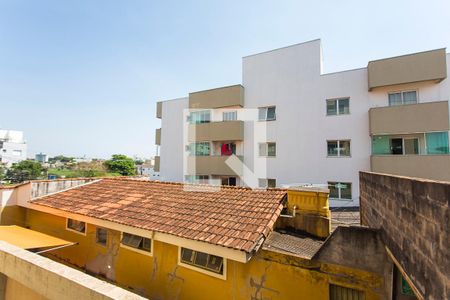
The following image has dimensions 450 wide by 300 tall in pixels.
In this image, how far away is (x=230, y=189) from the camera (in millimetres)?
10539

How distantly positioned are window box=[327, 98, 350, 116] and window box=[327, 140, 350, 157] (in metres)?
2.38

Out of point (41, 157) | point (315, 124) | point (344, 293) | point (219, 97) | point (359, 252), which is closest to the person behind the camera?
point (359, 252)

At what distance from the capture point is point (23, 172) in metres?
58.9

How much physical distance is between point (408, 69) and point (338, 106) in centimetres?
493

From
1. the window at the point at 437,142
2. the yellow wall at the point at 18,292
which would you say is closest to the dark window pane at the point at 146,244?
the yellow wall at the point at 18,292

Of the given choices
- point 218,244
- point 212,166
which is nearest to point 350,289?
point 218,244

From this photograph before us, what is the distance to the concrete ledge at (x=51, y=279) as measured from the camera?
2.64m

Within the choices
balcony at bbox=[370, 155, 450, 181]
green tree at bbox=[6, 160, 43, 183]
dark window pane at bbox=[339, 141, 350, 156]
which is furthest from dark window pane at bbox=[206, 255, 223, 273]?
green tree at bbox=[6, 160, 43, 183]

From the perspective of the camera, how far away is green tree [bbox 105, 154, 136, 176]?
69.0 metres

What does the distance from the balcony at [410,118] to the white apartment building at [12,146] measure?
10917cm

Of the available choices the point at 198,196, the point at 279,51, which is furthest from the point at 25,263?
the point at 279,51

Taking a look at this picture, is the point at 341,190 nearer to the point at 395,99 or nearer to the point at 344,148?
the point at 344,148

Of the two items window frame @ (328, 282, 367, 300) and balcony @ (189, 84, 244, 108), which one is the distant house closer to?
balcony @ (189, 84, 244, 108)

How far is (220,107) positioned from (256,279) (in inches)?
738
